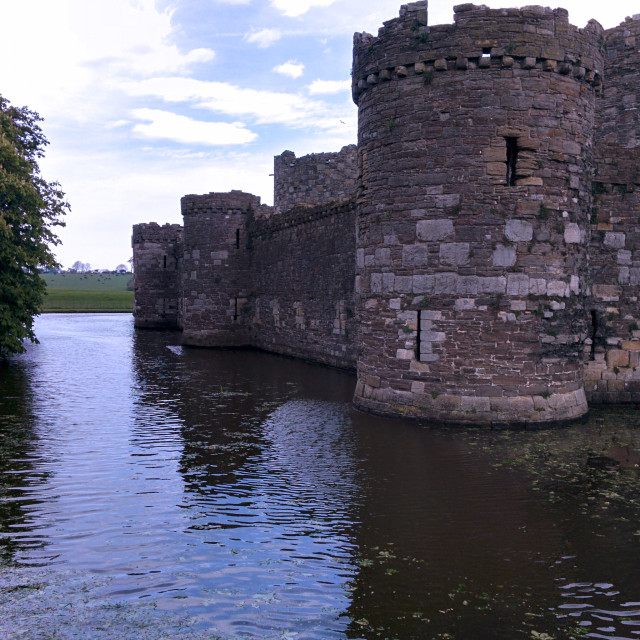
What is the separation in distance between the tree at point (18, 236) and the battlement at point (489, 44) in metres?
13.3

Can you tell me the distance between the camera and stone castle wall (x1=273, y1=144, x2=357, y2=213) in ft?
97.2

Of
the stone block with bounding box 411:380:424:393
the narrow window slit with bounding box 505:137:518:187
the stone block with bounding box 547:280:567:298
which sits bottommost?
the stone block with bounding box 411:380:424:393

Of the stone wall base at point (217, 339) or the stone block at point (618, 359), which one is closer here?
the stone block at point (618, 359)

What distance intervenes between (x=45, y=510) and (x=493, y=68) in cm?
1008

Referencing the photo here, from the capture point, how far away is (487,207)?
1181 centimetres

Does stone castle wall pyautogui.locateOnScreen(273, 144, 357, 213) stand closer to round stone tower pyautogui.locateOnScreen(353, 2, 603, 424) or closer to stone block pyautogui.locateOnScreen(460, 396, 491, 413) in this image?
round stone tower pyautogui.locateOnScreen(353, 2, 603, 424)

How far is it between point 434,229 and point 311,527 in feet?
21.9

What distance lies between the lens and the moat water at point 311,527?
5219mm

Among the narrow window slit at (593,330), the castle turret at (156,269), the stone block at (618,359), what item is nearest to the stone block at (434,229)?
the narrow window slit at (593,330)

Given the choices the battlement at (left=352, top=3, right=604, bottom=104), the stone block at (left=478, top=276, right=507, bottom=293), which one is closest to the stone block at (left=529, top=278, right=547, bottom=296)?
the stone block at (left=478, top=276, right=507, bottom=293)

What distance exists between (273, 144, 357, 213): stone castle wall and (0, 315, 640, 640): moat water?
1801 centimetres

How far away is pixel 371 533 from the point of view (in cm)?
693

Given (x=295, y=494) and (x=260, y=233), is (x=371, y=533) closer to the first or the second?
(x=295, y=494)

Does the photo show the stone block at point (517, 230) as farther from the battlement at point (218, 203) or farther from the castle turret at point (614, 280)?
the battlement at point (218, 203)
